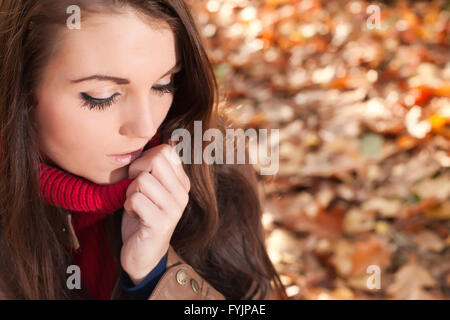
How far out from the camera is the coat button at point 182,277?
1.11m

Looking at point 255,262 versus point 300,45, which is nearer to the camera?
point 255,262

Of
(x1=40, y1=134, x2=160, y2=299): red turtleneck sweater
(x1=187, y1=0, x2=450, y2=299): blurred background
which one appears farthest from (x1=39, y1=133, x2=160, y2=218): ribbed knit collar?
(x1=187, y1=0, x2=450, y2=299): blurred background

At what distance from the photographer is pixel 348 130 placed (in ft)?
7.20

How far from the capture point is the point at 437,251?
177 cm

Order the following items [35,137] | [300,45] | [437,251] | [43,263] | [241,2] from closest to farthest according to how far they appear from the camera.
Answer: [35,137]
[43,263]
[437,251]
[300,45]
[241,2]

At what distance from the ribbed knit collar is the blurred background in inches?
16.4

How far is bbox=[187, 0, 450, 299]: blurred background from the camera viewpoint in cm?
176

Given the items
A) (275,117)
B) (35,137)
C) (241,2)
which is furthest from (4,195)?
(241,2)

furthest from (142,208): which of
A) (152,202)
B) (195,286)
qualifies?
(195,286)

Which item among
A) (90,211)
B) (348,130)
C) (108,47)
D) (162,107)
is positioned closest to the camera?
(108,47)

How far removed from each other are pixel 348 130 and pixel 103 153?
A: 1461 millimetres

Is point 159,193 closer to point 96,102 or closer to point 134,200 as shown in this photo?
point 134,200

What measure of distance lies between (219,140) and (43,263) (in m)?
0.43

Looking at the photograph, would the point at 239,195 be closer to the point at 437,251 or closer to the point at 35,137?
the point at 35,137
